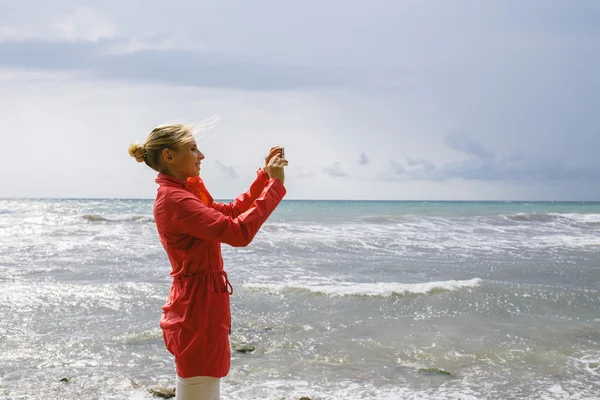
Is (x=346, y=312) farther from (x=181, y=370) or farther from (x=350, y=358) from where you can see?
(x=181, y=370)

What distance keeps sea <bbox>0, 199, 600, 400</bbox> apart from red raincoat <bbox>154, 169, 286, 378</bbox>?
7.40 ft

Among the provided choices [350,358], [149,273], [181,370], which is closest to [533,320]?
[350,358]

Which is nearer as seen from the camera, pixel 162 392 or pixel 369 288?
pixel 162 392

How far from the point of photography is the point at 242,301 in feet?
28.0

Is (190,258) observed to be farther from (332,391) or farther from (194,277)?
(332,391)

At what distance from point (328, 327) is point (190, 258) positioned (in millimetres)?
4751

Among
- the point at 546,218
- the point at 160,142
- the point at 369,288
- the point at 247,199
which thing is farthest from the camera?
the point at 546,218

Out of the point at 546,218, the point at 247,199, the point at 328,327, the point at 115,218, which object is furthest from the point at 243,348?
the point at 546,218

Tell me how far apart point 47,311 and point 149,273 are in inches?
132

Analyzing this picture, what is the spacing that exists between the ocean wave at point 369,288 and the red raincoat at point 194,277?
20.8ft

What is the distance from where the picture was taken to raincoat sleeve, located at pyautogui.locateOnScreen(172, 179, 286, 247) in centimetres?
242

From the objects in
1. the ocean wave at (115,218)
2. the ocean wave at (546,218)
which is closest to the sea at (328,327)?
the ocean wave at (115,218)

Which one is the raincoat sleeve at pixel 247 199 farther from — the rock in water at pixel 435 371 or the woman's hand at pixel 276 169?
the rock in water at pixel 435 371

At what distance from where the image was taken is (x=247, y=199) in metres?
2.89
